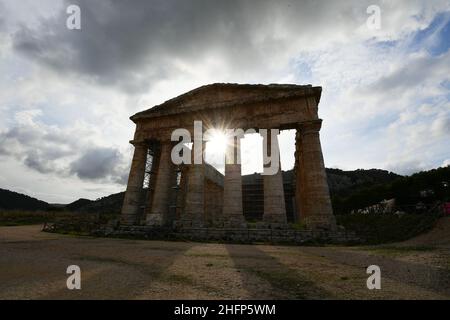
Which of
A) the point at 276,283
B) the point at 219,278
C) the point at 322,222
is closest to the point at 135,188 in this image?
the point at 322,222

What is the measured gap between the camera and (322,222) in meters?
16.0

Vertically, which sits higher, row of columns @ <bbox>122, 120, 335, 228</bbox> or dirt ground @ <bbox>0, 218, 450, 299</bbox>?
row of columns @ <bbox>122, 120, 335, 228</bbox>

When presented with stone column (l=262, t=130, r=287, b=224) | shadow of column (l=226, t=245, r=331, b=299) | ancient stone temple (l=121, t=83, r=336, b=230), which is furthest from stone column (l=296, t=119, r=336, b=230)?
shadow of column (l=226, t=245, r=331, b=299)

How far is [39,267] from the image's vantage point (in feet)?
22.5

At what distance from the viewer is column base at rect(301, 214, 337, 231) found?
15719mm

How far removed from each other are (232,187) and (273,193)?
10.2ft

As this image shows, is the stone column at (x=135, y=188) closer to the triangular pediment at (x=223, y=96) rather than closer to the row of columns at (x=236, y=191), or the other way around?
the row of columns at (x=236, y=191)

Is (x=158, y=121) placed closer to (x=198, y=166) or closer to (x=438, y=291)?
(x=198, y=166)

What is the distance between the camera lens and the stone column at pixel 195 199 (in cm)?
1844

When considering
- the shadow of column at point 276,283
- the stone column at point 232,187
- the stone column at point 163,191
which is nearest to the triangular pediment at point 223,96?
the stone column at point 163,191

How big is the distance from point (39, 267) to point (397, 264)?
414 inches

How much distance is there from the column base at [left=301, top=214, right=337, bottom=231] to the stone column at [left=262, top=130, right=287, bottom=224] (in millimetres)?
1665

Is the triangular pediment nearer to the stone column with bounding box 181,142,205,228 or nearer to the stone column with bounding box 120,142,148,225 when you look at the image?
the stone column with bounding box 120,142,148,225

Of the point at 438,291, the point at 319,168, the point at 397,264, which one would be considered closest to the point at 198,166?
the point at 319,168
